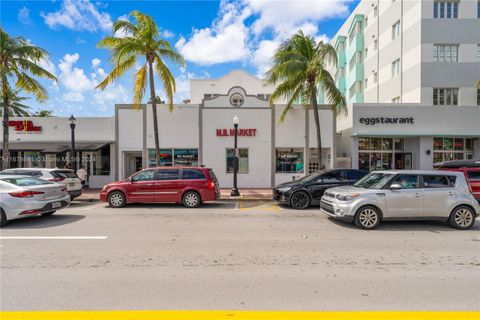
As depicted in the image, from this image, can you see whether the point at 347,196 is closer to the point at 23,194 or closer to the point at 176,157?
the point at 23,194

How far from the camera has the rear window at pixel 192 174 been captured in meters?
10.9

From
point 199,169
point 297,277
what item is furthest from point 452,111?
point 297,277

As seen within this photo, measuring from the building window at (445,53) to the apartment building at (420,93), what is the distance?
0.06 meters

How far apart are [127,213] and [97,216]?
0.94 meters

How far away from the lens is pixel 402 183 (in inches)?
298

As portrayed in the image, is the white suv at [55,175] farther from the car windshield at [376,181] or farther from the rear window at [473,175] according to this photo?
the rear window at [473,175]

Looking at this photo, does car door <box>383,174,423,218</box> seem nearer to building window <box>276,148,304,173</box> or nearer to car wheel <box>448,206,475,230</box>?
car wheel <box>448,206,475,230</box>

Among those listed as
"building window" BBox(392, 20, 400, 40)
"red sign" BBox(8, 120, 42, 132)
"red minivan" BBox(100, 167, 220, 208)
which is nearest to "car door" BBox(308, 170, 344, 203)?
"red minivan" BBox(100, 167, 220, 208)

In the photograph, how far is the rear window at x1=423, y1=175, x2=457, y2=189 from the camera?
24.8 feet

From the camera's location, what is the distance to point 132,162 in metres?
17.9

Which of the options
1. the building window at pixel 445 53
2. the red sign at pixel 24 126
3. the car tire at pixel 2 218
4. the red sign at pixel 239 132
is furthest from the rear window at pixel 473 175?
the red sign at pixel 24 126

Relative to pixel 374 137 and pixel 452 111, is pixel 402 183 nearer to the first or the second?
pixel 374 137

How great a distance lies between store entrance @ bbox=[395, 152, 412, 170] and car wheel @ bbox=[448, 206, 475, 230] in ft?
36.8

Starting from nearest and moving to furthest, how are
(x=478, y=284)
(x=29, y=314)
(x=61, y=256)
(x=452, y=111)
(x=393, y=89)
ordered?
(x=29, y=314) < (x=478, y=284) < (x=61, y=256) < (x=452, y=111) < (x=393, y=89)
